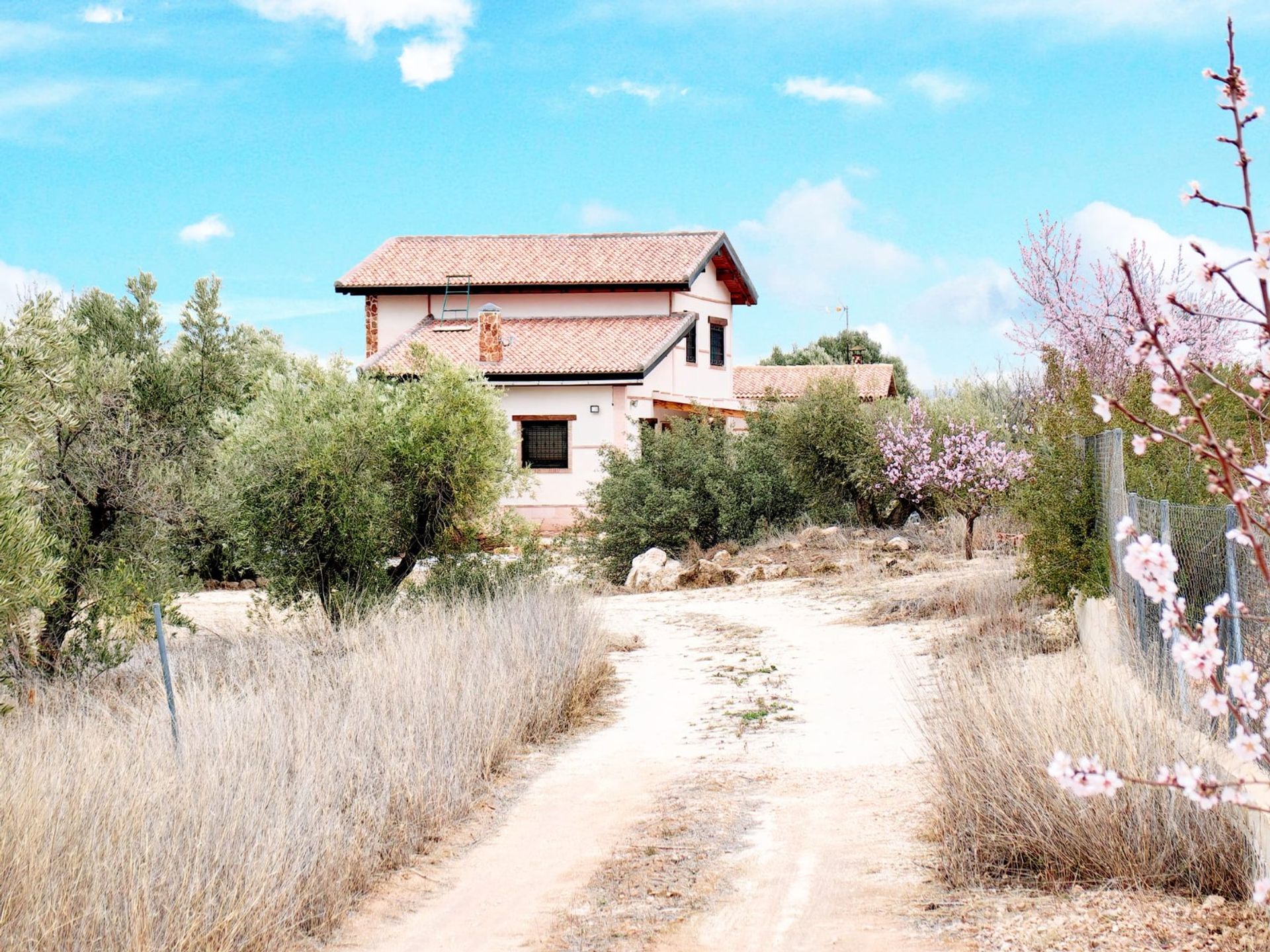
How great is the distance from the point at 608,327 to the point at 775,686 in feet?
70.3

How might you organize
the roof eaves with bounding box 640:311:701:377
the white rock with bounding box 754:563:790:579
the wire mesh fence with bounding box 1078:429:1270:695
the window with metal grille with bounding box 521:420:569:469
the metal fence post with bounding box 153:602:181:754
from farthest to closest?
the window with metal grille with bounding box 521:420:569:469 < the roof eaves with bounding box 640:311:701:377 < the white rock with bounding box 754:563:790:579 < the metal fence post with bounding box 153:602:181:754 < the wire mesh fence with bounding box 1078:429:1270:695

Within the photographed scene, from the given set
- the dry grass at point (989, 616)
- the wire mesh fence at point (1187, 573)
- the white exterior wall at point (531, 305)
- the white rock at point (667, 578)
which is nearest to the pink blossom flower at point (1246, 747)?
the wire mesh fence at point (1187, 573)

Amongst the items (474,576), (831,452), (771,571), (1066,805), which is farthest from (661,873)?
(831,452)

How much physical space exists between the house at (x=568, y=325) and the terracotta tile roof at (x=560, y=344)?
0.05 metres

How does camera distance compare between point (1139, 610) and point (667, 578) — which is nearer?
point (1139, 610)

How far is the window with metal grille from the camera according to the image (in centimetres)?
3003

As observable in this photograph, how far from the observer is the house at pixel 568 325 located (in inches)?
1171

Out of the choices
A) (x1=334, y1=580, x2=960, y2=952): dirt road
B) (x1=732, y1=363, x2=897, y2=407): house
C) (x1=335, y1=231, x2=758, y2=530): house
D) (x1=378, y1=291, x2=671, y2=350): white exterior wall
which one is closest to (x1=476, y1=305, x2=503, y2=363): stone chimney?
(x1=335, y1=231, x2=758, y2=530): house

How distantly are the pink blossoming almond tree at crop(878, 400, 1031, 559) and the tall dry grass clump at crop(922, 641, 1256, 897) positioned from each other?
44.7 feet

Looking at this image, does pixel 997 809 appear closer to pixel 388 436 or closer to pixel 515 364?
pixel 388 436

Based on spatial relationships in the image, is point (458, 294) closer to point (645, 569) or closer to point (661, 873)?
point (645, 569)

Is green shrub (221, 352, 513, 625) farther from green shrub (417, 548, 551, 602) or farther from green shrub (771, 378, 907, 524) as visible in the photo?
green shrub (771, 378, 907, 524)

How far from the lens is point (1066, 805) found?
5582 mm

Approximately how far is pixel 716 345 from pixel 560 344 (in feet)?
18.4
